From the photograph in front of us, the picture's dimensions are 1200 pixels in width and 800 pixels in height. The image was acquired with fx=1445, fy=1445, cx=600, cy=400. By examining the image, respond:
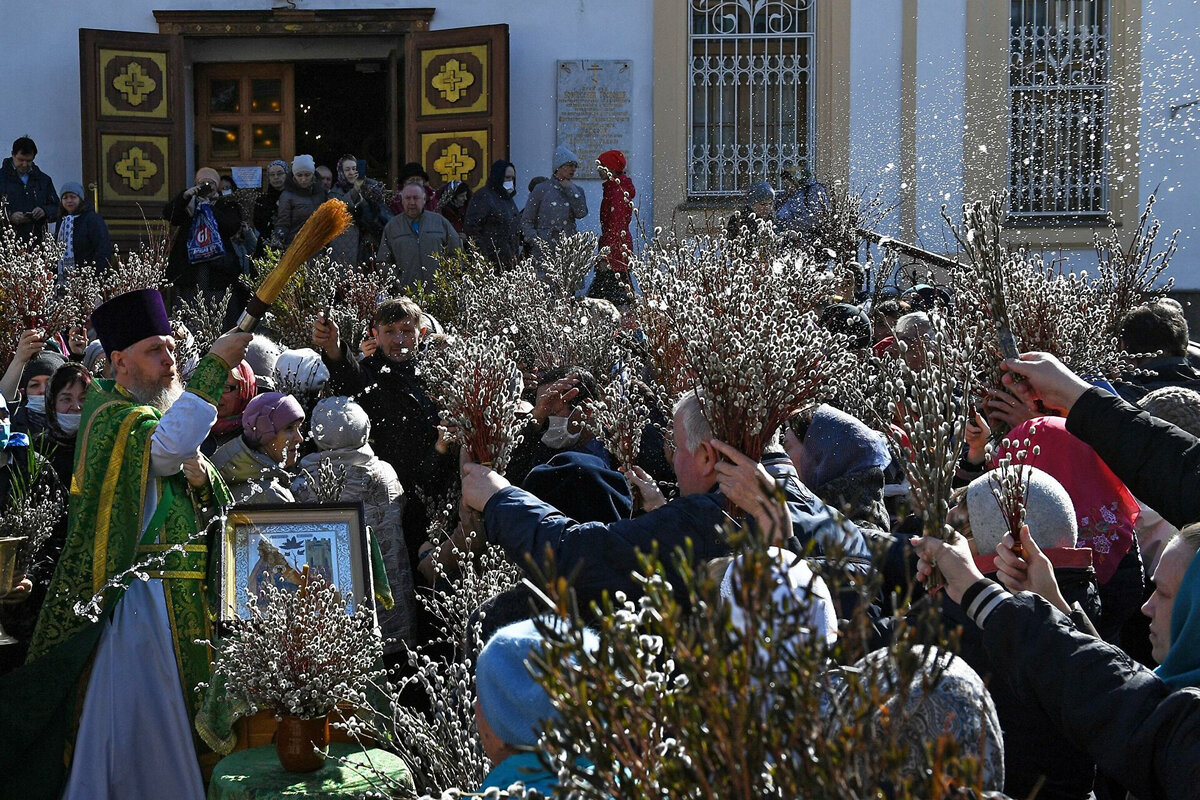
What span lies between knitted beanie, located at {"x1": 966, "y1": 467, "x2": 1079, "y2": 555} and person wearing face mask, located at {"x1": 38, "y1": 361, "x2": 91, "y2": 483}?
3671 millimetres

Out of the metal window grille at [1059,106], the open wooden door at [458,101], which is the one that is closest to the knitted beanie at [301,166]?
the open wooden door at [458,101]

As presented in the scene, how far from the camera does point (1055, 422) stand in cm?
371

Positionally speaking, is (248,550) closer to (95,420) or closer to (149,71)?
(95,420)

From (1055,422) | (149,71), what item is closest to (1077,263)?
(149,71)

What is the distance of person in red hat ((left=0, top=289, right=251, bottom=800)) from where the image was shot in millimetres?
4238

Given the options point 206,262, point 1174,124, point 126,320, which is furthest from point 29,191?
point 1174,124

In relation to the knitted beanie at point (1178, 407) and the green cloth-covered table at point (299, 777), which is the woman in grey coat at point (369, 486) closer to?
the green cloth-covered table at point (299, 777)

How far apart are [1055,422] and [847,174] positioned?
10.2 meters

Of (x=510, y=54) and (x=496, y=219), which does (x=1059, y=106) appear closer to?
(x=510, y=54)

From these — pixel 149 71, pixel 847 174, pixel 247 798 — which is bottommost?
pixel 247 798

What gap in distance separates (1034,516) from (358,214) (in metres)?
9.46

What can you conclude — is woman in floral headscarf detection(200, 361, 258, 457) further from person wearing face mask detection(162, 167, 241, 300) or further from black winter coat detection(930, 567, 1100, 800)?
person wearing face mask detection(162, 167, 241, 300)

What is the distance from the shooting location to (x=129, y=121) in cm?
1410

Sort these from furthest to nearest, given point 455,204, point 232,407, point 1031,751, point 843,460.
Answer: point 455,204 < point 232,407 < point 843,460 < point 1031,751
